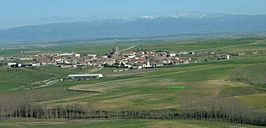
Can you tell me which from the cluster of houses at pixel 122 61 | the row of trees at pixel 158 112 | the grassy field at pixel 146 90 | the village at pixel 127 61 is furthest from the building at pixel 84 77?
the row of trees at pixel 158 112

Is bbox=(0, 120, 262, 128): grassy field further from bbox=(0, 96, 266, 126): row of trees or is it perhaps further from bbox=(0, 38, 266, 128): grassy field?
bbox=(0, 96, 266, 126): row of trees

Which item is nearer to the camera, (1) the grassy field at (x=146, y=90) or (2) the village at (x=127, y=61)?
(1) the grassy field at (x=146, y=90)

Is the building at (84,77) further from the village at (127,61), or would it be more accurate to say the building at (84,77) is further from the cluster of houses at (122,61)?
the cluster of houses at (122,61)

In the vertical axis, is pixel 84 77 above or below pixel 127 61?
below

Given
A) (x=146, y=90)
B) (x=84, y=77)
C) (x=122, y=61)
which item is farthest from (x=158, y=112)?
(x=122, y=61)

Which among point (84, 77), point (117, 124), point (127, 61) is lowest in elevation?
point (117, 124)

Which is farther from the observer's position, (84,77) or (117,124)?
(84,77)

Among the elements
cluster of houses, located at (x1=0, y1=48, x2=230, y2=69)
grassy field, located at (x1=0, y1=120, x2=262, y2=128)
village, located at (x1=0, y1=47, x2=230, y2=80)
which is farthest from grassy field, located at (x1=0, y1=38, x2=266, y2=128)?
cluster of houses, located at (x1=0, y1=48, x2=230, y2=69)

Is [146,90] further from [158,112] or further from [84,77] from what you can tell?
[84,77]
